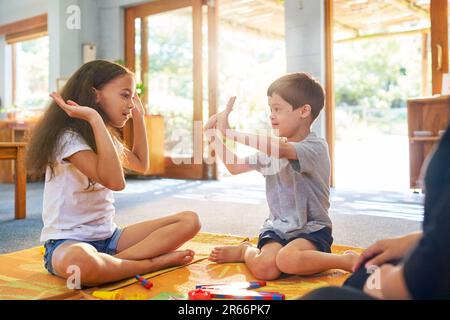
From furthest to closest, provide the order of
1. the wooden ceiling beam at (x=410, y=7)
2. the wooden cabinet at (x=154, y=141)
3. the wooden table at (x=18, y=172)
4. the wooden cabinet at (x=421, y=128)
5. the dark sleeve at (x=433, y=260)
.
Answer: the wooden ceiling beam at (x=410, y=7) < the wooden cabinet at (x=154, y=141) < the wooden cabinet at (x=421, y=128) < the wooden table at (x=18, y=172) < the dark sleeve at (x=433, y=260)

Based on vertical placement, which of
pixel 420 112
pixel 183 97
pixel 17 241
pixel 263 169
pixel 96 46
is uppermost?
pixel 96 46

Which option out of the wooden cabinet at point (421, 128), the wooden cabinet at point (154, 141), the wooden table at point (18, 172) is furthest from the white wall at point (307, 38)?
the wooden table at point (18, 172)

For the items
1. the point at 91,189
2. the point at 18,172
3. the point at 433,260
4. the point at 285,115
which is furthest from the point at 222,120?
the point at 18,172

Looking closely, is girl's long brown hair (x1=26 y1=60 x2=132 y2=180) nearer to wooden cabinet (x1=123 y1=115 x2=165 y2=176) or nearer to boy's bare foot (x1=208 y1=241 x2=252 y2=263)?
boy's bare foot (x1=208 y1=241 x2=252 y2=263)

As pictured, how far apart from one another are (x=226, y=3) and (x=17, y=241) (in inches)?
157

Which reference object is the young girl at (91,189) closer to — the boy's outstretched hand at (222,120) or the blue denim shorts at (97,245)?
the blue denim shorts at (97,245)

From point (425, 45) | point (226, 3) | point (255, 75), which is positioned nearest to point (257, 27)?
point (255, 75)

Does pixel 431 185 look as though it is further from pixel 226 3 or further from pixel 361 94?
pixel 361 94

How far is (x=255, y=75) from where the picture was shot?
20.5ft

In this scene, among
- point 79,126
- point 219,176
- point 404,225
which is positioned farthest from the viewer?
point 219,176

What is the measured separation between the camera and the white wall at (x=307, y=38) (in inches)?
149

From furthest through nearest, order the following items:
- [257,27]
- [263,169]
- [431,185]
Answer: [257,27] < [263,169] < [431,185]

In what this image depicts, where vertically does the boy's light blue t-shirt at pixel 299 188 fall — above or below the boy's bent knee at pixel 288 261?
above

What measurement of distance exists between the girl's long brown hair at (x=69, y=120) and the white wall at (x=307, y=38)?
8.86 ft
